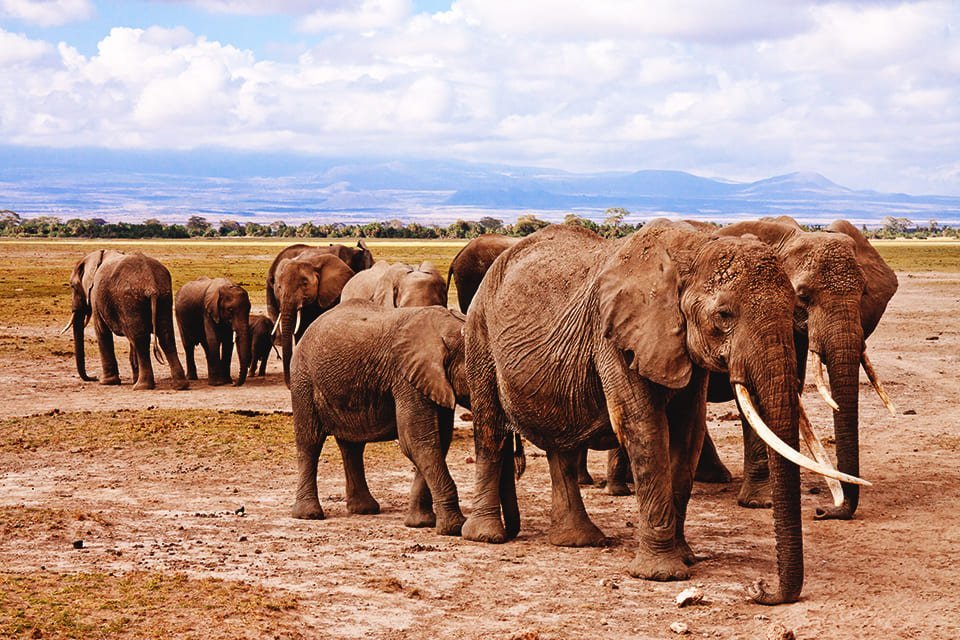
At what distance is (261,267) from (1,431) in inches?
1863

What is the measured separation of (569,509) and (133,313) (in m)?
13.7

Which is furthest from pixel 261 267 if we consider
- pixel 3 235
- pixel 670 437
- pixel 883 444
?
pixel 3 235

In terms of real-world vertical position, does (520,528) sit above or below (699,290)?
below

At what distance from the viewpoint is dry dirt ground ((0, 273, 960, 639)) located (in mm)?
8188

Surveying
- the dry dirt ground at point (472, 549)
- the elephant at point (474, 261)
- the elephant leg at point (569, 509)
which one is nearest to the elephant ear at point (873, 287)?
the dry dirt ground at point (472, 549)

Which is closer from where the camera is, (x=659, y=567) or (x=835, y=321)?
(x=659, y=567)

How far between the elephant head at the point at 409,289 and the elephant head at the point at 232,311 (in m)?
4.28

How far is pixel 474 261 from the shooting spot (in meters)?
23.0

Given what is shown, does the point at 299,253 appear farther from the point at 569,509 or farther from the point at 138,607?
the point at 138,607

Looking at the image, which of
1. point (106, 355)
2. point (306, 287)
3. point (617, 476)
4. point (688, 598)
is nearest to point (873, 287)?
point (617, 476)

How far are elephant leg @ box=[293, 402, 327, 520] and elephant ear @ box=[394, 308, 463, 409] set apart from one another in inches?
52.4

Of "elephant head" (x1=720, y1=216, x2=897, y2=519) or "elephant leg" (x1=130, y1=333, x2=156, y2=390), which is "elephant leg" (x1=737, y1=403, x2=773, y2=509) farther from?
"elephant leg" (x1=130, y1=333, x2=156, y2=390)

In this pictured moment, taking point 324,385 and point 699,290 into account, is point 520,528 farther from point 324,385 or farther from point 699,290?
point 699,290

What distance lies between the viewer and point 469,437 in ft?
53.0
